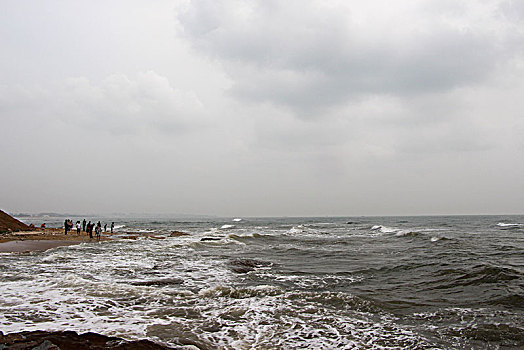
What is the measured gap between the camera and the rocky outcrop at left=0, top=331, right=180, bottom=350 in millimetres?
4992

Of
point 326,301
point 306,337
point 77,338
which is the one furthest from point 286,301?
point 77,338

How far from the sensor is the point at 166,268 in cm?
1487

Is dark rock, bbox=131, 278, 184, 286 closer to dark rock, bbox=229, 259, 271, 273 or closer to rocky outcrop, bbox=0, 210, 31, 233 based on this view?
dark rock, bbox=229, 259, 271, 273

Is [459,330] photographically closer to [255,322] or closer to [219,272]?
[255,322]

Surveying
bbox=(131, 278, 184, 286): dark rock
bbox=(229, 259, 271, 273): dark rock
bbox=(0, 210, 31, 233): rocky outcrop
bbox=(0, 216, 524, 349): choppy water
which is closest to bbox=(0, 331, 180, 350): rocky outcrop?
bbox=(0, 216, 524, 349): choppy water

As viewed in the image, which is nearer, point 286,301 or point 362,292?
point 286,301

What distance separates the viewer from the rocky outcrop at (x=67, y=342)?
4992 mm

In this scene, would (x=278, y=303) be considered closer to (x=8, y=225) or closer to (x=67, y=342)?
(x=67, y=342)

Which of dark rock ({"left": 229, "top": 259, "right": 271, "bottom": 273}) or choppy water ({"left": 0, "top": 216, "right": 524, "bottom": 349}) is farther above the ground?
choppy water ({"left": 0, "top": 216, "right": 524, "bottom": 349})

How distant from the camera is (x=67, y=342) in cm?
530

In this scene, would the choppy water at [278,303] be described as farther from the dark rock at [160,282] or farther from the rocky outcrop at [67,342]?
the rocky outcrop at [67,342]

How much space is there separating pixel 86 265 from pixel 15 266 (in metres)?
2.66

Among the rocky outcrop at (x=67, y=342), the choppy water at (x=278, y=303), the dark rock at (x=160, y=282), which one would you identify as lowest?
the dark rock at (x=160, y=282)

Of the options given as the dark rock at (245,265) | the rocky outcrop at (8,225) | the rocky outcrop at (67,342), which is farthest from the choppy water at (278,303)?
the rocky outcrop at (8,225)
